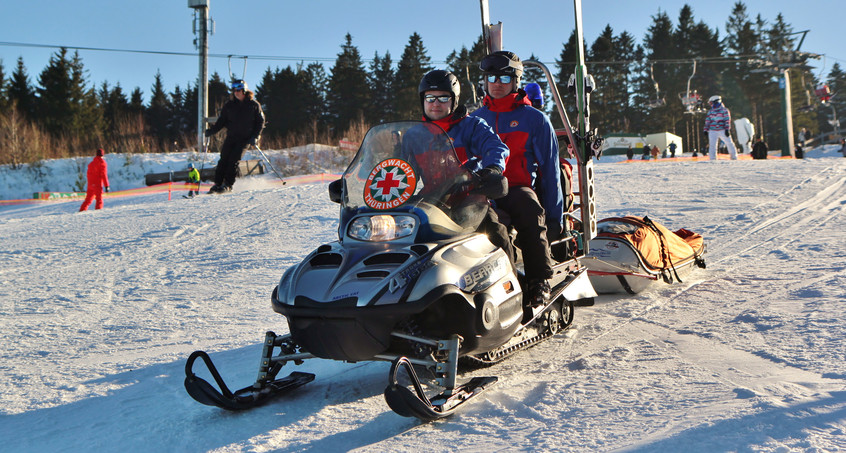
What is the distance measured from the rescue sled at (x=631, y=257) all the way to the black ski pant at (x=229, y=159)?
25.3ft

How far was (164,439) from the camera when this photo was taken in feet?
9.75

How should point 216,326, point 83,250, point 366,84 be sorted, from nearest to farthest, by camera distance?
point 216,326 < point 83,250 < point 366,84

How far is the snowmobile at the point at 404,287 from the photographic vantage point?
3.11 metres

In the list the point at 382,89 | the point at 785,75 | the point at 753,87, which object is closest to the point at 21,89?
the point at 382,89

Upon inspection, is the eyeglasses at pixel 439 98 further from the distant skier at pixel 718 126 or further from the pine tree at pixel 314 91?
the pine tree at pixel 314 91

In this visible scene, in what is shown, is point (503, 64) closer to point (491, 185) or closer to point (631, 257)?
point (491, 185)

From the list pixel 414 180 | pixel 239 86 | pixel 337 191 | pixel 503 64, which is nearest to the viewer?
pixel 414 180

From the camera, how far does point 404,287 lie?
3113mm

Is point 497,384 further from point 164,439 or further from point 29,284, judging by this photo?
point 29,284

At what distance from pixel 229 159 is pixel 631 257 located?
28.4 feet

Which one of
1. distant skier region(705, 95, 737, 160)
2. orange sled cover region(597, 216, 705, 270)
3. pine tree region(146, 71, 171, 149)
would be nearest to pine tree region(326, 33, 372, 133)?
pine tree region(146, 71, 171, 149)

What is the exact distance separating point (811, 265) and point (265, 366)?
489cm

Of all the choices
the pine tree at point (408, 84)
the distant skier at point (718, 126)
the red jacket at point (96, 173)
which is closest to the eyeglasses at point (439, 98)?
the red jacket at point (96, 173)

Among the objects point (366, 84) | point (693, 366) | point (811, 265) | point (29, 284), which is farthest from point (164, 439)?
point (366, 84)
